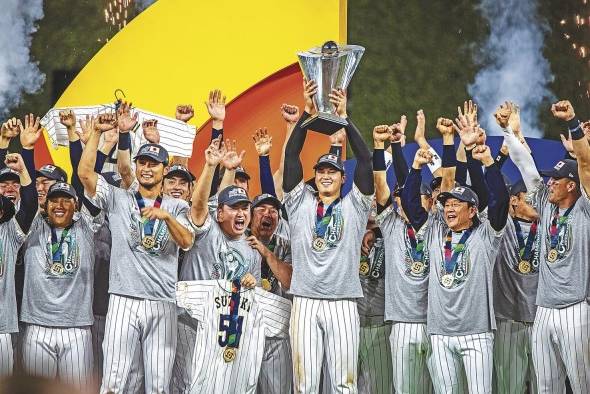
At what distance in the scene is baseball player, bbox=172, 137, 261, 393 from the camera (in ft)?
16.1

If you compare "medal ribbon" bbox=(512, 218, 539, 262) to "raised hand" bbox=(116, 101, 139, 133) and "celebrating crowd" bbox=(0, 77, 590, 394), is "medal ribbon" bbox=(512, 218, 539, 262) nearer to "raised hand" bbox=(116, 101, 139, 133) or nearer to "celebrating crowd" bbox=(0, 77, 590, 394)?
"celebrating crowd" bbox=(0, 77, 590, 394)

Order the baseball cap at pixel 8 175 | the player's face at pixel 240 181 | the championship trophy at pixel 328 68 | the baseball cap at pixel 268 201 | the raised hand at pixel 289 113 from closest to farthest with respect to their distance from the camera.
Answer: the championship trophy at pixel 328 68 → the baseball cap at pixel 8 175 → the baseball cap at pixel 268 201 → the player's face at pixel 240 181 → the raised hand at pixel 289 113

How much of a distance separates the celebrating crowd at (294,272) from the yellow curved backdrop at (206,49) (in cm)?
168

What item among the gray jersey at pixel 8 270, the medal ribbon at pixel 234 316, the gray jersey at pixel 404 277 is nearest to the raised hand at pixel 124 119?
the gray jersey at pixel 8 270

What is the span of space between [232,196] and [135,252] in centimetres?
61

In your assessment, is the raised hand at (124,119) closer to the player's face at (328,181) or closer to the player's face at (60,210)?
the player's face at (60,210)

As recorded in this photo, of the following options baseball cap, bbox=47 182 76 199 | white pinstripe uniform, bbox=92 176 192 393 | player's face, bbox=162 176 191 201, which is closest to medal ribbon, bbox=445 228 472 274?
white pinstripe uniform, bbox=92 176 192 393

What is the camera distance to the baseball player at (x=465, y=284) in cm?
477

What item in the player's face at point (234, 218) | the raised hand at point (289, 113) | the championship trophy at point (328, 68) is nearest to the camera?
the championship trophy at point (328, 68)

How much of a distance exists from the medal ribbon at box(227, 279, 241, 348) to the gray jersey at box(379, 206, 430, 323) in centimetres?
85

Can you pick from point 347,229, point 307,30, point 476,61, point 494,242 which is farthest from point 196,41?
point 494,242

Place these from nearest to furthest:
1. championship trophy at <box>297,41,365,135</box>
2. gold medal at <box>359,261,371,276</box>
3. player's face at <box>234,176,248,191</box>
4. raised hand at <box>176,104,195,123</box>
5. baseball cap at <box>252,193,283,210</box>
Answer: championship trophy at <box>297,41,365,135</box>, baseball cap at <box>252,193,283,210</box>, gold medal at <box>359,261,371,276</box>, player's face at <box>234,176,248,191</box>, raised hand at <box>176,104,195,123</box>

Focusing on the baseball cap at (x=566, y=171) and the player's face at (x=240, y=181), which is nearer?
the baseball cap at (x=566, y=171)

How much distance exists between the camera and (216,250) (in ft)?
16.4
